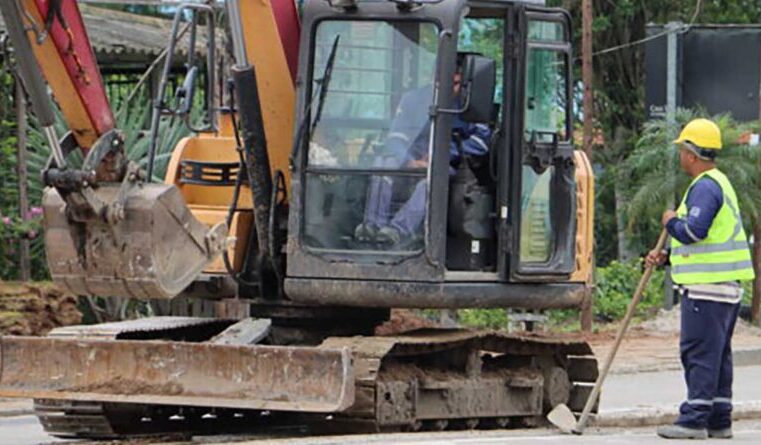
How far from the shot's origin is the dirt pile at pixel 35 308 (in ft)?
65.3

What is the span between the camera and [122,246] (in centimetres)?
1266

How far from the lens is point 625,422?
14.6 m

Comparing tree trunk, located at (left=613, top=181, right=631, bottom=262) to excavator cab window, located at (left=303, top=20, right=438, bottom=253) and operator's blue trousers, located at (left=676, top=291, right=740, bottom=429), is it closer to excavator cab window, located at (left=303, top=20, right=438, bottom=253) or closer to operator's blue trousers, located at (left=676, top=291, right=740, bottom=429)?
operator's blue trousers, located at (left=676, top=291, right=740, bottom=429)

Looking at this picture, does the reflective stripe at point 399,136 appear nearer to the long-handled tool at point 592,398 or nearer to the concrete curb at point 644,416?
the long-handled tool at point 592,398

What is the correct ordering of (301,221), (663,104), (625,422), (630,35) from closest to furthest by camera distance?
(301,221)
(625,422)
(663,104)
(630,35)

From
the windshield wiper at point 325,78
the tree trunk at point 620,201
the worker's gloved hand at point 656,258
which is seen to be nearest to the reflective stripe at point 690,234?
the worker's gloved hand at point 656,258

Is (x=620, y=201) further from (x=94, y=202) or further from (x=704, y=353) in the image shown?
(x=94, y=202)

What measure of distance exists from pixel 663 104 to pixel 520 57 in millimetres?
10512

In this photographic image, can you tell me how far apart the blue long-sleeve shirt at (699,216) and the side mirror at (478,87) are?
1390 millimetres

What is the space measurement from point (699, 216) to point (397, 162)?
6.40 ft

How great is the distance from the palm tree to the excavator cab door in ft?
31.5

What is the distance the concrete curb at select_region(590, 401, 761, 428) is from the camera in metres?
14.6

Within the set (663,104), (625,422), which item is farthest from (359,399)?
(663,104)

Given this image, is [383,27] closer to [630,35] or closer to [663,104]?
[663,104]
